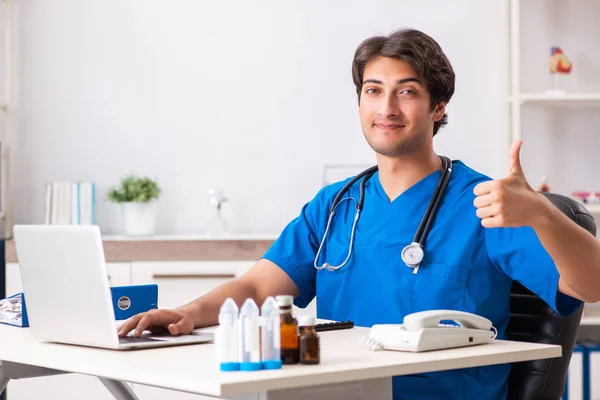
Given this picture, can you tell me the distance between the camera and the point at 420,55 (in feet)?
6.86

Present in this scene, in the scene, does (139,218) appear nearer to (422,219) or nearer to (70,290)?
(422,219)

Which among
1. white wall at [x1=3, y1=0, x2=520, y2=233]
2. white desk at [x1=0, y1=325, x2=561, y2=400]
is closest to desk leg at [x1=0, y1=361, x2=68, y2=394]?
white desk at [x1=0, y1=325, x2=561, y2=400]

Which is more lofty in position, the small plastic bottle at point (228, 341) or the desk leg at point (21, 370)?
the small plastic bottle at point (228, 341)

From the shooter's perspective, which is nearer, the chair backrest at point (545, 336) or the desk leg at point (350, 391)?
the desk leg at point (350, 391)

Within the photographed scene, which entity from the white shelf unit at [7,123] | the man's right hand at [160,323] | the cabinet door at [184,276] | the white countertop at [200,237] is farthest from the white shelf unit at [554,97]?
the man's right hand at [160,323]

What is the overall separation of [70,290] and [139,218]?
233 cm

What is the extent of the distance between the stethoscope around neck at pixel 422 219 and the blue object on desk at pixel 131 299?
393 millimetres

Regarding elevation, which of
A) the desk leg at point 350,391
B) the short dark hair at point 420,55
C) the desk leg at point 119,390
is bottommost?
the desk leg at point 119,390

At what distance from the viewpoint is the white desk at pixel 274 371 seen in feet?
4.04

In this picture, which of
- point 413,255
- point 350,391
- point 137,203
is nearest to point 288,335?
point 350,391

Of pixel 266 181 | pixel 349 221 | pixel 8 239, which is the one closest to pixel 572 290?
pixel 349 221

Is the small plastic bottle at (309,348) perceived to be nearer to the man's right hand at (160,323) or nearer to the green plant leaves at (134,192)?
the man's right hand at (160,323)

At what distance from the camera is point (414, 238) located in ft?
6.43

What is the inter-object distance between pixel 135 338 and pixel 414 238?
635 mm
